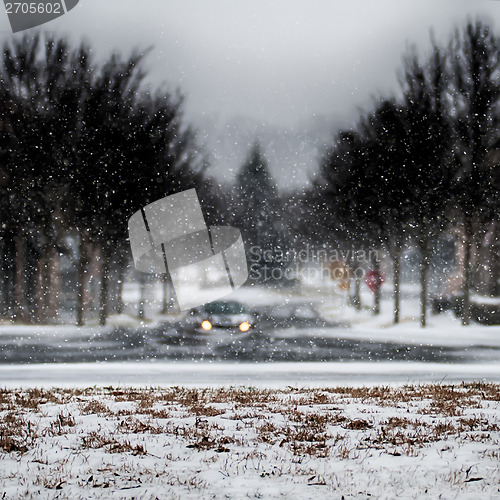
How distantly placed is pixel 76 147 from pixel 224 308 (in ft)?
25.4

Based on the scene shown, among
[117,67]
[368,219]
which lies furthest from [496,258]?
[117,67]

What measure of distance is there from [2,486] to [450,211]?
20.3m

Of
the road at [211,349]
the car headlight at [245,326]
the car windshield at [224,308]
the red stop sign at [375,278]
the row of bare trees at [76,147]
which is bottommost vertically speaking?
the road at [211,349]

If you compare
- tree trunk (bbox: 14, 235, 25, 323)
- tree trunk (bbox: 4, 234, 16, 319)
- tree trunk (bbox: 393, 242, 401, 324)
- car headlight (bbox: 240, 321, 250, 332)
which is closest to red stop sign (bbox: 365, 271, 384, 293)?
tree trunk (bbox: 393, 242, 401, 324)

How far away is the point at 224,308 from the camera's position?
2055 centimetres

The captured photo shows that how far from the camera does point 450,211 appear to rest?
2217 cm

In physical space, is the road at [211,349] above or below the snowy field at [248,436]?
below

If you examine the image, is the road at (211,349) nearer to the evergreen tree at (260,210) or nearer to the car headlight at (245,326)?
the car headlight at (245,326)

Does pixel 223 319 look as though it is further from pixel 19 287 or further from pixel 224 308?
pixel 19 287

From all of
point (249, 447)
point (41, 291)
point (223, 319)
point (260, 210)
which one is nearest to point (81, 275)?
point (41, 291)

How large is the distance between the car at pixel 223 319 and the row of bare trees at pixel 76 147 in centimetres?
481

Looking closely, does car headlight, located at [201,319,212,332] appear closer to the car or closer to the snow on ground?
the car

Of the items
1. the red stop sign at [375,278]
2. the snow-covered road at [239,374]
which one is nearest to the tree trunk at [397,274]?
the red stop sign at [375,278]

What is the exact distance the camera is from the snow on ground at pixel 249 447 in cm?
432
